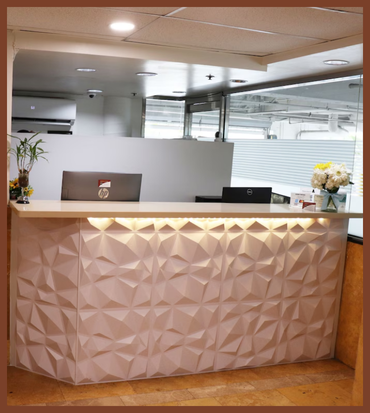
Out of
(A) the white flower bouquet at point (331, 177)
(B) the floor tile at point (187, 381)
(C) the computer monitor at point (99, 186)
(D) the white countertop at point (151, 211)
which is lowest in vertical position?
(B) the floor tile at point (187, 381)

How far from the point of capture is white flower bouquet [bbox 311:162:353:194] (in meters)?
3.99

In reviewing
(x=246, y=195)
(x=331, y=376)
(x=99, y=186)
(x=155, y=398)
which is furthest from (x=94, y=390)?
(x=246, y=195)

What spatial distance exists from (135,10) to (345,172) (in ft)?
6.50

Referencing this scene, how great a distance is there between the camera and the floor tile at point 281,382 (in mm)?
3693

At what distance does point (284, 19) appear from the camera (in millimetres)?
3125

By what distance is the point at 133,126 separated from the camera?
328 inches

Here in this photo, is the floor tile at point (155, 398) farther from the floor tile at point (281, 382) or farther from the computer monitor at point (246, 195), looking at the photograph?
the computer monitor at point (246, 195)

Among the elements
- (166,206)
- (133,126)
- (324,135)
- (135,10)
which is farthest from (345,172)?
(133,126)

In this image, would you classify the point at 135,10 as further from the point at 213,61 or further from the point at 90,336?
the point at 90,336

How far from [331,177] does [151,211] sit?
1.45m

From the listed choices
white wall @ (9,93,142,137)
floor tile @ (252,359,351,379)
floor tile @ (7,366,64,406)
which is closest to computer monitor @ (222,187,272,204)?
floor tile @ (252,359,351,379)

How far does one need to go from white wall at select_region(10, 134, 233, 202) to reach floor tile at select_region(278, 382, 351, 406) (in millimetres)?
2751

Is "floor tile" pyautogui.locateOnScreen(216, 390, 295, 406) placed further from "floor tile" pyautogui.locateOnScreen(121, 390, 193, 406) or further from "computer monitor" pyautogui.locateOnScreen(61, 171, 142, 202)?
"computer monitor" pyautogui.locateOnScreen(61, 171, 142, 202)

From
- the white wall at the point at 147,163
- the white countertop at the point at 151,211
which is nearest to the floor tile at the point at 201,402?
the white countertop at the point at 151,211
